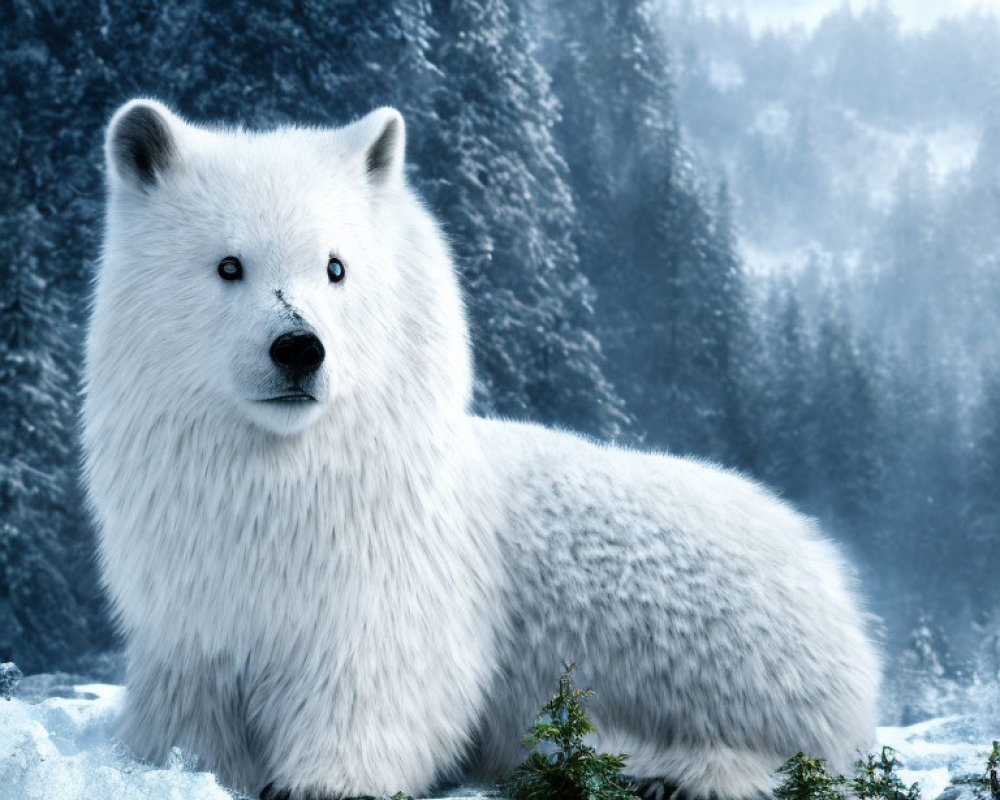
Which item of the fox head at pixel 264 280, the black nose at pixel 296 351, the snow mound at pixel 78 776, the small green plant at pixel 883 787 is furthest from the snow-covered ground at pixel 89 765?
the black nose at pixel 296 351

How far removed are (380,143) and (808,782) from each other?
8.68 ft

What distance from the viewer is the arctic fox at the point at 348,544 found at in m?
3.57

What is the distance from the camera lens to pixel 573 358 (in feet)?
43.3

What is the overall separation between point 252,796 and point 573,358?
32.0ft

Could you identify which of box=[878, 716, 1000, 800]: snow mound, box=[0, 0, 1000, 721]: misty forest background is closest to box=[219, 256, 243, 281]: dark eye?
box=[878, 716, 1000, 800]: snow mound

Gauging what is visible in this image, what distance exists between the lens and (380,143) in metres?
4.00

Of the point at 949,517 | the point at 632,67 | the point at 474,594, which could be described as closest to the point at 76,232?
the point at 474,594

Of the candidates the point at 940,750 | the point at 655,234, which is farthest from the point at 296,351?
the point at 655,234

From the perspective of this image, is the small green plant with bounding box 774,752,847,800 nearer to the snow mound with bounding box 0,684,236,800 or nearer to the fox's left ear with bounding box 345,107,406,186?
the snow mound with bounding box 0,684,236,800

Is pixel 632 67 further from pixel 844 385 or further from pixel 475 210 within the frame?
pixel 475 210

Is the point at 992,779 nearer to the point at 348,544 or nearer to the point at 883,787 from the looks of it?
the point at 883,787

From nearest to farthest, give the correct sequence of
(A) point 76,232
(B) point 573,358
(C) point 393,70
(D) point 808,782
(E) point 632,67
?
(D) point 808,782 < (A) point 76,232 < (C) point 393,70 < (B) point 573,358 < (E) point 632,67

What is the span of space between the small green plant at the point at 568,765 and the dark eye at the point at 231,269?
5.52 feet

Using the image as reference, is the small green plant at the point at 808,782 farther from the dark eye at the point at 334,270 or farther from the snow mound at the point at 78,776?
the dark eye at the point at 334,270
